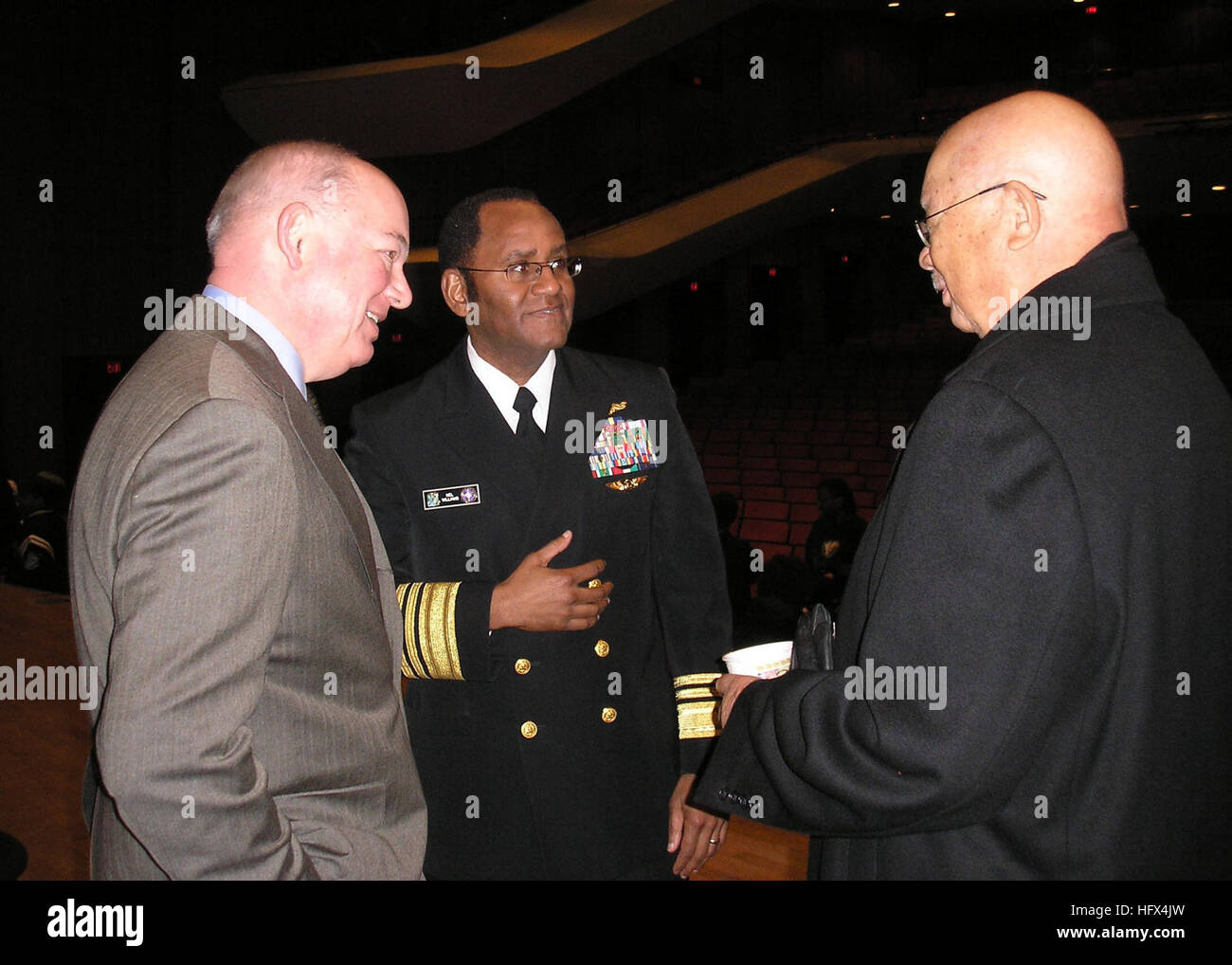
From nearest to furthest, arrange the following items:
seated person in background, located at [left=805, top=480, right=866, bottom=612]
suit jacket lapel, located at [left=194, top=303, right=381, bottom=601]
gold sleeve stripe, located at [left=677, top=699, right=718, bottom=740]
Result: suit jacket lapel, located at [left=194, top=303, right=381, bottom=601] < gold sleeve stripe, located at [left=677, top=699, right=718, bottom=740] < seated person in background, located at [left=805, top=480, right=866, bottom=612]

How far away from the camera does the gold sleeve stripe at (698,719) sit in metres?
1.75

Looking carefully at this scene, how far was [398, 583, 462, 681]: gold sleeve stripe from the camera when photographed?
1.63 meters

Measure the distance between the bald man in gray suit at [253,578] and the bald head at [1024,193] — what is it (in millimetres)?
705

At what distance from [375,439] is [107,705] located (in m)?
0.94

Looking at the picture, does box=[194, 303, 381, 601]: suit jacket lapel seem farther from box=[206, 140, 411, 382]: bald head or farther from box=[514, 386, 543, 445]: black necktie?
box=[514, 386, 543, 445]: black necktie

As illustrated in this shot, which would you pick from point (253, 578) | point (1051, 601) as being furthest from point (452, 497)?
point (1051, 601)

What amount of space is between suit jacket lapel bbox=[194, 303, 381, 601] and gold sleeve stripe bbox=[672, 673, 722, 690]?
2.53ft

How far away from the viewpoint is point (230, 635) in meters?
0.94

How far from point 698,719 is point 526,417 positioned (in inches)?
25.3

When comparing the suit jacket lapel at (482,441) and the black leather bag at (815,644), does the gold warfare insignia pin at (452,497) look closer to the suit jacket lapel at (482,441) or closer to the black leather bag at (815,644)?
the suit jacket lapel at (482,441)

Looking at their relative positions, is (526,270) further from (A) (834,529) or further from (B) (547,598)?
(A) (834,529)

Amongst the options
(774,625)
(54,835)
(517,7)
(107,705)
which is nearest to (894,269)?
(517,7)

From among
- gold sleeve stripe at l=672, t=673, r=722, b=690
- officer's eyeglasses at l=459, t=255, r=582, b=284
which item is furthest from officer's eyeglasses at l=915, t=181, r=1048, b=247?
gold sleeve stripe at l=672, t=673, r=722, b=690

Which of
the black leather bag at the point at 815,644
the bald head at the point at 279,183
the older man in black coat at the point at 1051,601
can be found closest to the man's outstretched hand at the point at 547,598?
the black leather bag at the point at 815,644
